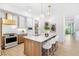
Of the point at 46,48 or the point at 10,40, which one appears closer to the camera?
the point at 46,48

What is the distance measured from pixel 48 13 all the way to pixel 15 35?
3.15 ft

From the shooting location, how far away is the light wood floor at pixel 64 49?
224 cm

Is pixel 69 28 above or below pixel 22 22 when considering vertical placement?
below

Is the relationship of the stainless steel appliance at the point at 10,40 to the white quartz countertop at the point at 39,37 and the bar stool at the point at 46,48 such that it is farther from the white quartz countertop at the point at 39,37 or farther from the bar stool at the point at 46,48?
the bar stool at the point at 46,48

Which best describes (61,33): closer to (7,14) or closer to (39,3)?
(39,3)

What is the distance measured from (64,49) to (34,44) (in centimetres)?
72

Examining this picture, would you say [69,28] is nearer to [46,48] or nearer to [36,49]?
[46,48]

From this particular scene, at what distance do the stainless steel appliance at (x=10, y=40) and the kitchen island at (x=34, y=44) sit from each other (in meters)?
0.27

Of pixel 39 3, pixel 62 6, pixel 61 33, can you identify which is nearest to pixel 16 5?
pixel 39 3

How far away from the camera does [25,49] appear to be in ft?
7.54

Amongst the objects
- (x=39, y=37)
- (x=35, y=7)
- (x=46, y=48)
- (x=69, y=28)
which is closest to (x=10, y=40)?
(x=39, y=37)

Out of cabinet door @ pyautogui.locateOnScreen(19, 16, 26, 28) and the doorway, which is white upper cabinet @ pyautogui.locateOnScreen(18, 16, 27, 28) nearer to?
cabinet door @ pyautogui.locateOnScreen(19, 16, 26, 28)

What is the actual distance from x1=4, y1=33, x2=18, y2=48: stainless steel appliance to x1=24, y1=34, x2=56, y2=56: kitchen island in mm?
268

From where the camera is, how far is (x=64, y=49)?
7.51ft
